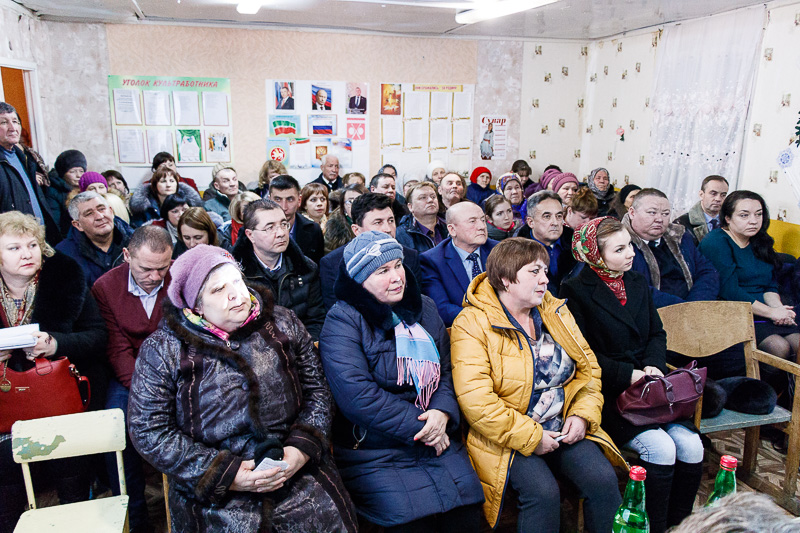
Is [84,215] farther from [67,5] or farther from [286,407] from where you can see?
[67,5]

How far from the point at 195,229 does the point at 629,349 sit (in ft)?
8.23

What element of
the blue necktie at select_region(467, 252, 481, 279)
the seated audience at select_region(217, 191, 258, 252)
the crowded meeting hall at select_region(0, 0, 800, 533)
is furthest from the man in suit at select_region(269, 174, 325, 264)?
the blue necktie at select_region(467, 252, 481, 279)

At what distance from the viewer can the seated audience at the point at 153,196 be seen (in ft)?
16.3

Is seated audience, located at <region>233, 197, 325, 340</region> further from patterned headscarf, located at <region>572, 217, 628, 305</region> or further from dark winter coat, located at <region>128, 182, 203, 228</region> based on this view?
dark winter coat, located at <region>128, 182, 203, 228</region>

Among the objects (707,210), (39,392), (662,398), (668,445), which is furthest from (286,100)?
(668,445)

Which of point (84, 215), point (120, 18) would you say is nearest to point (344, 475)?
point (84, 215)

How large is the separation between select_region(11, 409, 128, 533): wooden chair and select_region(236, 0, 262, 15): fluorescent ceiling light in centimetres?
443

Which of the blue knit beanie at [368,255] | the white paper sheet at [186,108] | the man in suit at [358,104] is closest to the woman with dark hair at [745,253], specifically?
the blue knit beanie at [368,255]

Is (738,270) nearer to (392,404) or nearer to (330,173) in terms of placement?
(392,404)

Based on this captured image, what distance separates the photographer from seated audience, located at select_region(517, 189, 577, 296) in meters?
3.64

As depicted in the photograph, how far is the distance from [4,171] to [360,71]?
4395 millimetres

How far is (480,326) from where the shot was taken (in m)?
2.31

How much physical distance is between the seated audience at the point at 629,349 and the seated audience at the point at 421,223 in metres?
1.29

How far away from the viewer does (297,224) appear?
3.98m
